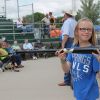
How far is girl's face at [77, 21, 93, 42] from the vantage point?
3348 mm

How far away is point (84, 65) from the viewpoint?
136 inches

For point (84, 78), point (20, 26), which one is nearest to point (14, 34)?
point (20, 26)

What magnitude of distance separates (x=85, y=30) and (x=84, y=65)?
13.2 inches

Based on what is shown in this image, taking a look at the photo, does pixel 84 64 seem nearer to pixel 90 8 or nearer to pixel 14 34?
pixel 14 34

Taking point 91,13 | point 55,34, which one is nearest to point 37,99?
point 55,34

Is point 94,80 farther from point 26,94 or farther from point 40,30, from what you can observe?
point 40,30

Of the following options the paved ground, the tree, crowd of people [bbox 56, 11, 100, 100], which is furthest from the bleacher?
the tree

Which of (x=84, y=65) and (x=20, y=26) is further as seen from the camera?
(x=20, y=26)

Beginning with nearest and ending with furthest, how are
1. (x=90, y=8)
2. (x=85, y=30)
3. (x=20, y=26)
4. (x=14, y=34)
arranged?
(x=85, y=30) → (x=14, y=34) → (x=20, y=26) → (x=90, y=8)

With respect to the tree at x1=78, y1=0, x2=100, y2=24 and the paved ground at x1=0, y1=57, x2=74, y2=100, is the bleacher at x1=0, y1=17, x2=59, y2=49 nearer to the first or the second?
the paved ground at x1=0, y1=57, x2=74, y2=100

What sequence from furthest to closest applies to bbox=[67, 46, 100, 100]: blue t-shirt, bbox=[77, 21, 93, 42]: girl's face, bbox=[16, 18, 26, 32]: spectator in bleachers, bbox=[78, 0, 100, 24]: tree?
bbox=[78, 0, 100, 24]: tree → bbox=[16, 18, 26, 32]: spectator in bleachers → bbox=[67, 46, 100, 100]: blue t-shirt → bbox=[77, 21, 93, 42]: girl's face

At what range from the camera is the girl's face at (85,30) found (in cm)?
335

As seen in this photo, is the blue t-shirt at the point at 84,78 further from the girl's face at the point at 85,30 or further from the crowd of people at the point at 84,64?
the girl's face at the point at 85,30

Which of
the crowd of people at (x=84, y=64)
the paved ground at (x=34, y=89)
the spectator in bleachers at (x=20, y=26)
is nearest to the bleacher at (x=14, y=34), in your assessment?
the spectator in bleachers at (x=20, y=26)
